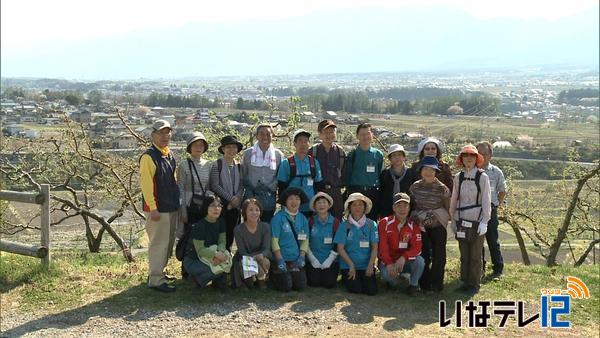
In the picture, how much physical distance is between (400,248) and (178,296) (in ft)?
Answer: 9.93

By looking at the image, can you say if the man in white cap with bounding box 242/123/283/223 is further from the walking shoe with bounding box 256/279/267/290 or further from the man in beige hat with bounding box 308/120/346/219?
the walking shoe with bounding box 256/279/267/290

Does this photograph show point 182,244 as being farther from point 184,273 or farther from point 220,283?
point 220,283

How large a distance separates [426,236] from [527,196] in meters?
12.0

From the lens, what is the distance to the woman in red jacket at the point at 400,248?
750 centimetres

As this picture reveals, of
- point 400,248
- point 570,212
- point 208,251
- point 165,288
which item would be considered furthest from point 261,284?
point 570,212

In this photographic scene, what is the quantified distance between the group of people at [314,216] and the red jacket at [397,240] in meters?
0.01

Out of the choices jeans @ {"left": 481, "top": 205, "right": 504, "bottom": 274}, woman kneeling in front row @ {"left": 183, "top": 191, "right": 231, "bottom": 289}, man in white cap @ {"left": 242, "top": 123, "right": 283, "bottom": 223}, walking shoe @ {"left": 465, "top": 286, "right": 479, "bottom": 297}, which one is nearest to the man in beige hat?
man in white cap @ {"left": 242, "top": 123, "right": 283, "bottom": 223}

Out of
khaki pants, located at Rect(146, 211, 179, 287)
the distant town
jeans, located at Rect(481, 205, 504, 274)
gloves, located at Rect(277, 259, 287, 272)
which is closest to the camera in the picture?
khaki pants, located at Rect(146, 211, 179, 287)

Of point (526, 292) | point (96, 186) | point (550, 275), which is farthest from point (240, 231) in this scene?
point (96, 186)

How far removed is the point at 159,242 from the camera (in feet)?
23.9

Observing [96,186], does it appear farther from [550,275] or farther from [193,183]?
[550,275]

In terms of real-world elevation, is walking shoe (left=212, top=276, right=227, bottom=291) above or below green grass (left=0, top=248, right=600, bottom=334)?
above

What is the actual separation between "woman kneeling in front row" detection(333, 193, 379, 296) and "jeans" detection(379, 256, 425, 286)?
0.16m

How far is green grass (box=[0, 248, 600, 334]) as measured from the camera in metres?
7.03
